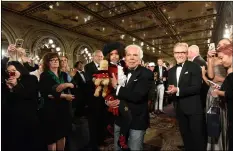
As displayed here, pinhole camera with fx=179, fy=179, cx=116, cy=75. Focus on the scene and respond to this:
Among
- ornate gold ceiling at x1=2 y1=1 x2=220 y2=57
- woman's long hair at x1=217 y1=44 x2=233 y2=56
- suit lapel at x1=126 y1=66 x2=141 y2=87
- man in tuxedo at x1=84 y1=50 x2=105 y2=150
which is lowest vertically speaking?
man in tuxedo at x1=84 y1=50 x2=105 y2=150

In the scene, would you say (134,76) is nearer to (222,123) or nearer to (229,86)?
(229,86)

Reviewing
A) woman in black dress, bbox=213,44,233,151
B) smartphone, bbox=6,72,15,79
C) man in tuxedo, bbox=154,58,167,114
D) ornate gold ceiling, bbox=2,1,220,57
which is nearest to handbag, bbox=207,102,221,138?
woman in black dress, bbox=213,44,233,151

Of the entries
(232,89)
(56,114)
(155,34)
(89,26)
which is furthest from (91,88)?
(155,34)

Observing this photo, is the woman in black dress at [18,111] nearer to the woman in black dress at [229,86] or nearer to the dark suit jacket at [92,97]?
the dark suit jacket at [92,97]

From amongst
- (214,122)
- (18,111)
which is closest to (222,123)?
(214,122)

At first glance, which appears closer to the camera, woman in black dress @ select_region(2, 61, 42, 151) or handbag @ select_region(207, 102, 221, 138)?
woman in black dress @ select_region(2, 61, 42, 151)

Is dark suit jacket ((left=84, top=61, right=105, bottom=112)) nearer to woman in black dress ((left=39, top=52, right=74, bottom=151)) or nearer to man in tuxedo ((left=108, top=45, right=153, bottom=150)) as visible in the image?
woman in black dress ((left=39, top=52, right=74, bottom=151))

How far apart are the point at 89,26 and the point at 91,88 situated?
691 centimetres

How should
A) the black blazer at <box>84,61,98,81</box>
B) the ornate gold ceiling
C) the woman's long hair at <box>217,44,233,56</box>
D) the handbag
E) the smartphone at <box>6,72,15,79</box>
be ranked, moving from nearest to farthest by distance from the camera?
the woman's long hair at <box>217,44,233,56</box>
the smartphone at <box>6,72,15,79</box>
the handbag
the black blazer at <box>84,61,98,81</box>
the ornate gold ceiling

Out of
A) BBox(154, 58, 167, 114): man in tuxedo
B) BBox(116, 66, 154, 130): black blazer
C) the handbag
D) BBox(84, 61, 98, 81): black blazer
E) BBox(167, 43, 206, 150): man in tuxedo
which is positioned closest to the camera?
BBox(116, 66, 154, 130): black blazer

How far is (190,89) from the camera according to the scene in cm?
264

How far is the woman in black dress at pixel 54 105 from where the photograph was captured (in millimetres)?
2709

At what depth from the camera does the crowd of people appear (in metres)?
2.01

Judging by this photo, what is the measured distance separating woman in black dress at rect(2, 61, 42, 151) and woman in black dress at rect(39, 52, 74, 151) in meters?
0.25
